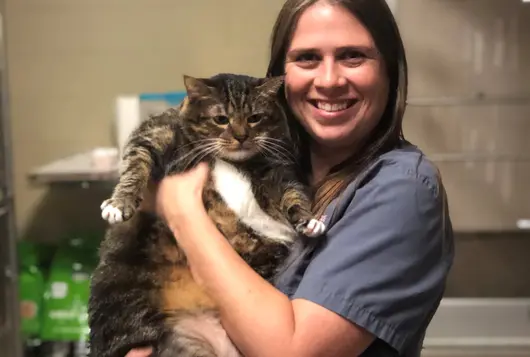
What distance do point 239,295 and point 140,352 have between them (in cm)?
22

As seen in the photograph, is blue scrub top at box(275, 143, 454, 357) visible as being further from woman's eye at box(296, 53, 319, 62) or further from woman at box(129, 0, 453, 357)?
woman's eye at box(296, 53, 319, 62)

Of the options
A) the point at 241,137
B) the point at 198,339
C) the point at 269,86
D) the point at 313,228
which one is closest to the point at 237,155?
the point at 241,137

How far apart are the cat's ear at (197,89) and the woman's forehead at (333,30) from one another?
229 mm

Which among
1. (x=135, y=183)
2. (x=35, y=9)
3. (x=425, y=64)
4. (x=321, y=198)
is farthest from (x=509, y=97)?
(x=35, y=9)

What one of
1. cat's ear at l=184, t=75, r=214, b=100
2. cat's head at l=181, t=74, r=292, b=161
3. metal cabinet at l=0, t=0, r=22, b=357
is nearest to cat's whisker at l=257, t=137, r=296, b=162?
cat's head at l=181, t=74, r=292, b=161

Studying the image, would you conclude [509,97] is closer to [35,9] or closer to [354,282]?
[354,282]

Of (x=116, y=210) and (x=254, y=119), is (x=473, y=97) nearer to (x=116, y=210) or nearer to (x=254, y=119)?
(x=254, y=119)

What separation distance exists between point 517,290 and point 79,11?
190 centimetres

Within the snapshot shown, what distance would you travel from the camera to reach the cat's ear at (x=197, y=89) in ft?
3.67

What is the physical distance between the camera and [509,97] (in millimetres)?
1700

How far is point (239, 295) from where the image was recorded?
881 mm

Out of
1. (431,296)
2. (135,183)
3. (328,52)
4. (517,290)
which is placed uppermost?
(328,52)

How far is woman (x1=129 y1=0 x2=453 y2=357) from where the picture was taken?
84 cm

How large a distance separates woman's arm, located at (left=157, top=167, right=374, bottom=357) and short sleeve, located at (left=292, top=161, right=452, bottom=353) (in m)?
0.02
